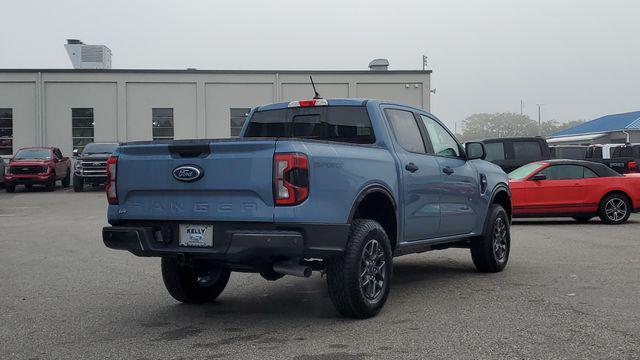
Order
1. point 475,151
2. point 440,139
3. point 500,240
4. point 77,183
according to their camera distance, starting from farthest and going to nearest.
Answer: point 77,183 → point 500,240 → point 475,151 → point 440,139

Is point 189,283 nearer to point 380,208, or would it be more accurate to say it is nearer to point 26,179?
point 380,208

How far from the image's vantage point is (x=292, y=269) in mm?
5477

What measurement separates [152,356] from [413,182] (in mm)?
3007

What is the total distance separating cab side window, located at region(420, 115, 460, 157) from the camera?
766 centimetres

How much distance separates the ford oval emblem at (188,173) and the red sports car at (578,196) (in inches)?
410

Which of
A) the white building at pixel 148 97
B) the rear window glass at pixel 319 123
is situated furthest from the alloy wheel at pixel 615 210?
the white building at pixel 148 97

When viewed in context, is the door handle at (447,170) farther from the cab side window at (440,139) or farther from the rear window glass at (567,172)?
the rear window glass at (567,172)

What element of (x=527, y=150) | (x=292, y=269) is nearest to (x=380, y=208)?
(x=292, y=269)

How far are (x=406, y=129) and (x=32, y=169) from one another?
80.2 feet

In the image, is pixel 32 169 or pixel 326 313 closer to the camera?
pixel 326 313

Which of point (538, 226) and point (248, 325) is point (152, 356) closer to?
point (248, 325)

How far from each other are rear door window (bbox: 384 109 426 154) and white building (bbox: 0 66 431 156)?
29278 millimetres

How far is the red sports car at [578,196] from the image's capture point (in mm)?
14648

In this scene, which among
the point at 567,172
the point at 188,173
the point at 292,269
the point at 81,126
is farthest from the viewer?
the point at 81,126
